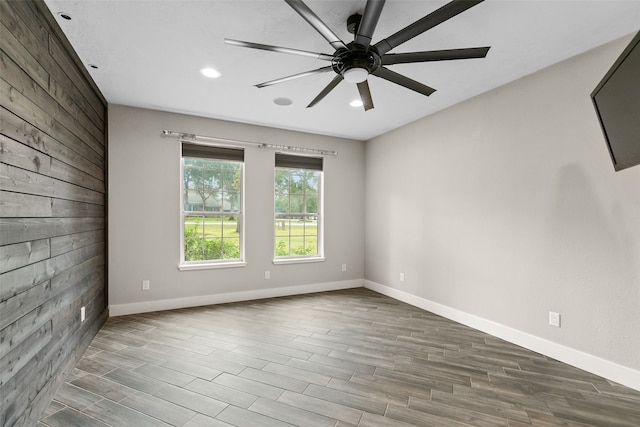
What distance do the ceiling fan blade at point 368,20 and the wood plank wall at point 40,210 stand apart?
1.83m

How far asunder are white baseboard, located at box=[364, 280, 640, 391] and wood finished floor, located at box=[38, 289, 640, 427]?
3.1 inches

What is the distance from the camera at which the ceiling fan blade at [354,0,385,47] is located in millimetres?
1417

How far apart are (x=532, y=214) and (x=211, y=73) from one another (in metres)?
3.42

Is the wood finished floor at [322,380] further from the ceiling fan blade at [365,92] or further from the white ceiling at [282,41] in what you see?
the white ceiling at [282,41]

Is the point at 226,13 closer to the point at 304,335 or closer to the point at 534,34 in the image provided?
the point at 534,34

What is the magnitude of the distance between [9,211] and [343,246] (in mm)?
4277

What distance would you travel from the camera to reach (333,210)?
519 cm

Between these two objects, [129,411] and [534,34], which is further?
[534,34]

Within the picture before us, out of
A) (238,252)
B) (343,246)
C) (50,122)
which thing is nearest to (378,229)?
(343,246)

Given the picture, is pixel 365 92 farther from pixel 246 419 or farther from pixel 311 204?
pixel 311 204

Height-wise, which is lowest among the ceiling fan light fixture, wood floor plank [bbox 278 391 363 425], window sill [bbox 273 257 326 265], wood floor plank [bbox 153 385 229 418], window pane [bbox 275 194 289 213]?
wood floor plank [bbox 153 385 229 418]

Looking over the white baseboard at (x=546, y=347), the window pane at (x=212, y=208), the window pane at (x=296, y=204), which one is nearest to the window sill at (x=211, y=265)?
the window pane at (x=212, y=208)

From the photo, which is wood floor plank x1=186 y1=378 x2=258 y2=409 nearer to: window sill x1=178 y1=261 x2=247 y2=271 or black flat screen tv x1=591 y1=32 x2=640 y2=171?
window sill x1=178 y1=261 x2=247 y2=271

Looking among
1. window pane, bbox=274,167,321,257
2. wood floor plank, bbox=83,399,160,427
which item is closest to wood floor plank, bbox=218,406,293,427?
wood floor plank, bbox=83,399,160,427
